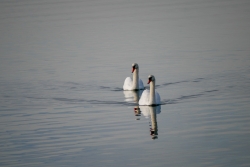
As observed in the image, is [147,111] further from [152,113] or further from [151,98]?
[151,98]

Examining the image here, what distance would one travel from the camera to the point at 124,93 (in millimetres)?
25609

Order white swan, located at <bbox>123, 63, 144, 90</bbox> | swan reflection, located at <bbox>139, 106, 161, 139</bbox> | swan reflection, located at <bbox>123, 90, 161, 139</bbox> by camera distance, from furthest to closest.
A: white swan, located at <bbox>123, 63, 144, 90</bbox>
swan reflection, located at <bbox>123, 90, 161, 139</bbox>
swan reflection, located at <bbox>139, 106, 161, 139</bbox>

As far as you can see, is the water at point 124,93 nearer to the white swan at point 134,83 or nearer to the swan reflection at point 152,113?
the swan reflection at point 152,113

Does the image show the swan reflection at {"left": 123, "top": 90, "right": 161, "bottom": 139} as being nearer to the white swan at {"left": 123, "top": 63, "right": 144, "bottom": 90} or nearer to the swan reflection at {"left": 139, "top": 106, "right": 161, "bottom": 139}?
the swan reflection at {"left": 139, "top": 106, "right": 161, "bottom": 139}

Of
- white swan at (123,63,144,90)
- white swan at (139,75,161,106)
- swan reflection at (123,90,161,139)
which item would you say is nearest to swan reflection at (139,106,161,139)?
swan reflection at (123,90,161,139)

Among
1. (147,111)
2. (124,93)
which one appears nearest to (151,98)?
(147,111)

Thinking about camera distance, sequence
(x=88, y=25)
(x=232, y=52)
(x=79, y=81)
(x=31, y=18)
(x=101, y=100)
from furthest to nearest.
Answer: (x=31, y=18) → (x=88, y=25) → (x=232, y=52) → (x=79, y=81) → (x=101, y=100)

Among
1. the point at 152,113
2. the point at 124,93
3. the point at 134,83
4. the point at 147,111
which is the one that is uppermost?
the point at 134,83

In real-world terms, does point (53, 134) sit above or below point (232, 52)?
below

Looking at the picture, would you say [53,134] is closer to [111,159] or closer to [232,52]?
[111,159]

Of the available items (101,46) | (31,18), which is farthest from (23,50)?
(31,18)

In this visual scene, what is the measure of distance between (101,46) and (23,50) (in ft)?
16.1

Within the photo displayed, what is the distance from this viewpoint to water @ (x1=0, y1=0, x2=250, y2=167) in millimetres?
16000

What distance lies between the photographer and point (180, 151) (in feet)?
51.6
